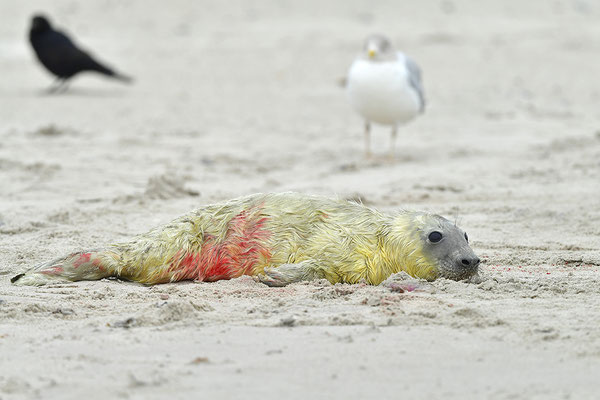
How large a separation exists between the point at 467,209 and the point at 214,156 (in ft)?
9.89

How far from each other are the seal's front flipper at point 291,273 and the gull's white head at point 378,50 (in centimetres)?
525

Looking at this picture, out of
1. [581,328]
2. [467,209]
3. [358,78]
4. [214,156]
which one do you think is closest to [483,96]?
[358,78]

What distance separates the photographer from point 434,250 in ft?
13.6

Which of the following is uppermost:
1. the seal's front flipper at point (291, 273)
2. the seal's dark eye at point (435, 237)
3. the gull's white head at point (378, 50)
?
the gull's white head at point (378, 50)

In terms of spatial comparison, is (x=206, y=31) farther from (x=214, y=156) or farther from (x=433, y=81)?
(x=214, y=156)

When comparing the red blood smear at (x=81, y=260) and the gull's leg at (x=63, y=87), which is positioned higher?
the red blood smear at (x=81, y=260)

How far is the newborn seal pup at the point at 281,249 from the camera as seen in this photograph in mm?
4156

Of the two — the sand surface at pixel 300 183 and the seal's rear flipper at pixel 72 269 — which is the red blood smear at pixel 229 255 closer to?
the sand surface at pixel 300 183

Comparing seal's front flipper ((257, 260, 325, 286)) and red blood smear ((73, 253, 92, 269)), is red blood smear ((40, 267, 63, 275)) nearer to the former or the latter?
red blood smear ((73, 253, 92, 269))

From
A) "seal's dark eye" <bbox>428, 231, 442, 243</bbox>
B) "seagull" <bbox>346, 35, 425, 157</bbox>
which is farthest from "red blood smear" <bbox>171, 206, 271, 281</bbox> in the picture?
"seagull" <bbox>346, 35, 425, 157</bbox>

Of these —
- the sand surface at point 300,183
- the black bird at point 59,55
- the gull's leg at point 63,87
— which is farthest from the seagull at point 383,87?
the gull's leg at point 63,87

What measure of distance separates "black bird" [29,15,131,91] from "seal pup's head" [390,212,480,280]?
9179 mm

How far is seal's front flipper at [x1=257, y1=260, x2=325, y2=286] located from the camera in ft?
13.2

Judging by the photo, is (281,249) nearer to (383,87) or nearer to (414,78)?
(383,87)
